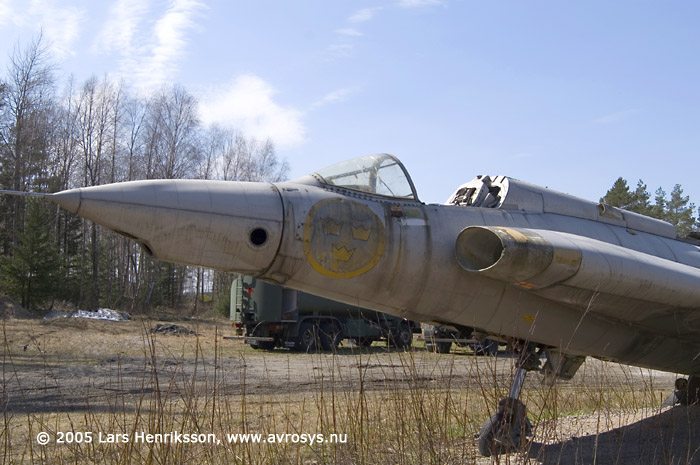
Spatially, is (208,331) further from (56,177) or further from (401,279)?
(401,279)

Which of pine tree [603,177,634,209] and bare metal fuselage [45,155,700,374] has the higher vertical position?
pine tree [603,177,634,209]

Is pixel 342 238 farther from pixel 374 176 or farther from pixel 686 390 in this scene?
pixel 686 390

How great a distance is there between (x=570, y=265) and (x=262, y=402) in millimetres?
2802

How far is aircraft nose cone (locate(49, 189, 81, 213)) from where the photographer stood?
13.3 ft

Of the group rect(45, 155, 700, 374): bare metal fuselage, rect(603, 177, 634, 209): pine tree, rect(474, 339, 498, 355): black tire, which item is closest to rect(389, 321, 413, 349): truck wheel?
rect(474, 339, 498, 355): black tire

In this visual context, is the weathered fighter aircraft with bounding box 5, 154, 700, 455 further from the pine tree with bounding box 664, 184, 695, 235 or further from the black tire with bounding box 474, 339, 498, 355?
the pine tree with bounding box 664, 184, 695, 235

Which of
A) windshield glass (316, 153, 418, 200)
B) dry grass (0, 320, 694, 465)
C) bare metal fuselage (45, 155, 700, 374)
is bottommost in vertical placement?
dry grass (0, 320, 694, 465)

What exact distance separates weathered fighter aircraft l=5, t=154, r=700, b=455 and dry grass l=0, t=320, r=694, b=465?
510 mm

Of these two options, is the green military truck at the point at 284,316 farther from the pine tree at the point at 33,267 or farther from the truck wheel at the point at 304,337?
the pine tree at the point at 33,267

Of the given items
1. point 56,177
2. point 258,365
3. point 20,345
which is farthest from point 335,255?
point 56,177

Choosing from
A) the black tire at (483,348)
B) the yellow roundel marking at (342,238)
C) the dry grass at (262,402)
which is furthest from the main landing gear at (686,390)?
the yellow roundel marking at (342,238)

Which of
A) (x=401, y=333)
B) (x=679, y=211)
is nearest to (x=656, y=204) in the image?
(x=679, y=211)

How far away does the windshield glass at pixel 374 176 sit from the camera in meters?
5.43

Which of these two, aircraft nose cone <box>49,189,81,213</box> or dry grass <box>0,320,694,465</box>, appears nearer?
aircraft nose cone <box>49,189,81,213</box>
